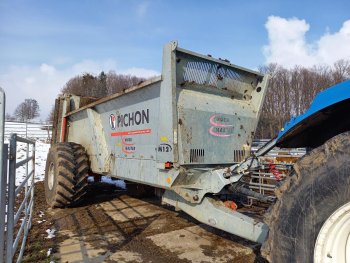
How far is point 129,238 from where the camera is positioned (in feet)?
16.2

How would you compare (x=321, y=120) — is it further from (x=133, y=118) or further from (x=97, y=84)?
(x=97, y=84)

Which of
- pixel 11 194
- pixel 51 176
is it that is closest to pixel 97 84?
pixel 51 176

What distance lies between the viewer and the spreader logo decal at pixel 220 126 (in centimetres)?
457

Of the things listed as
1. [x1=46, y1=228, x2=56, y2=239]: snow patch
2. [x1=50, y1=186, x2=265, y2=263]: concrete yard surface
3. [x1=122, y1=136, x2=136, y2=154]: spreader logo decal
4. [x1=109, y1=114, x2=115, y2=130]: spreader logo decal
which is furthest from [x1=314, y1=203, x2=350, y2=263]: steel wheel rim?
[x1=109, y1=114, x2=115, y2=130]: spreader logo decal

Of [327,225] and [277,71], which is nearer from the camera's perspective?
[327,225]

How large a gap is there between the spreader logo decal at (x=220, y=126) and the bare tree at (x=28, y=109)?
57.2 m

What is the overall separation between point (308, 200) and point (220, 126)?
102 inches

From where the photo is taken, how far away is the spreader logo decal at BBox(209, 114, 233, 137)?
4.57m

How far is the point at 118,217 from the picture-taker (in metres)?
6.18

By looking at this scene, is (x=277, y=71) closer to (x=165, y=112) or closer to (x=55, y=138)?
(x=55, y=138)

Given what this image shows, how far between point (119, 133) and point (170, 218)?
179 cm

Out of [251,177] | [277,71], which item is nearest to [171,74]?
[251,177]

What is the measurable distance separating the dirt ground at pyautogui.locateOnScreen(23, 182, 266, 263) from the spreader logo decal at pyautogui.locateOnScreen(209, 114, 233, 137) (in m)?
1.55

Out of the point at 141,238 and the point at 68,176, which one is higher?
the point at 68,176
